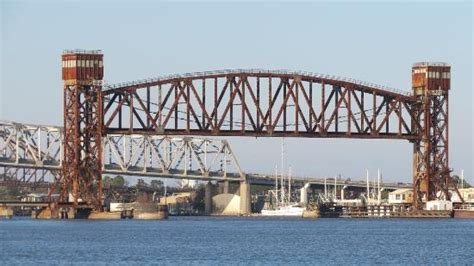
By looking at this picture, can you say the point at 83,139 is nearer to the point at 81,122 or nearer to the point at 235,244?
the point at 81,122

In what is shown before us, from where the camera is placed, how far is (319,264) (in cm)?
10994

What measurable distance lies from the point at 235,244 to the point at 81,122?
61.4m

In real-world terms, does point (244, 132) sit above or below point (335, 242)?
above

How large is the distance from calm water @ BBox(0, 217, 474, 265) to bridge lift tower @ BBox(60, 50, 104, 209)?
8.46 meters

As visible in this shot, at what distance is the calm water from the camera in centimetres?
11538

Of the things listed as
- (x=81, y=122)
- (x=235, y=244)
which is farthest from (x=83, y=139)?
(x=235, y=244)

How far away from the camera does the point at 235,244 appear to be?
136500 mm

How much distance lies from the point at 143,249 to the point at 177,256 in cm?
977

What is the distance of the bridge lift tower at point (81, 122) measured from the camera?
19362cm

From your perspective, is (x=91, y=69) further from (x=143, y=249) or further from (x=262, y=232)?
(x=143, y=249)

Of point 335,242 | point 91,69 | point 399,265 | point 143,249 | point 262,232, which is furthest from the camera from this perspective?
point 91,69

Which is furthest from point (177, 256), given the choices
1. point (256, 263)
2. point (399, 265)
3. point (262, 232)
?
point (262, 232)

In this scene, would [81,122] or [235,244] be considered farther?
[81,122]

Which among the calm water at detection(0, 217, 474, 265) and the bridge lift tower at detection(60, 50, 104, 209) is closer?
the calm water at detection(0, 217, 474, 265)
